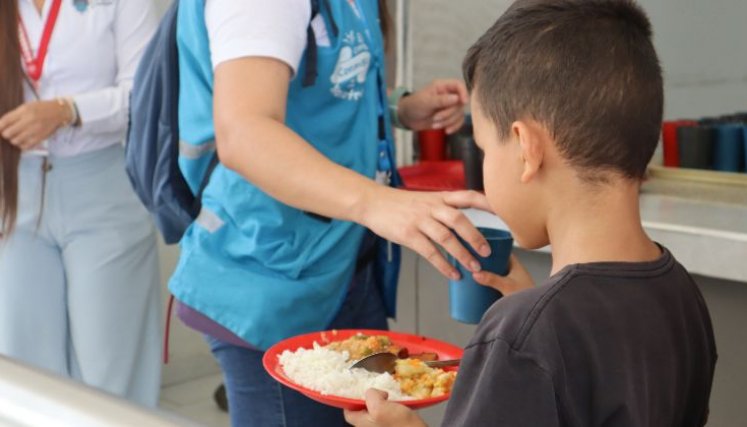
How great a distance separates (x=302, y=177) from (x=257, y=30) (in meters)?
0.23

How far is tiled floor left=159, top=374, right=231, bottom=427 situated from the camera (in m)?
4.16

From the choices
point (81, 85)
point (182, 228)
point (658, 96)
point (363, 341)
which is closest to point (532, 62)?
point (658, 96)

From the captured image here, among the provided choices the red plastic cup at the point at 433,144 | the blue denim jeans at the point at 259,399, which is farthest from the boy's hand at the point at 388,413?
the red plastic cup at the point at 433,144

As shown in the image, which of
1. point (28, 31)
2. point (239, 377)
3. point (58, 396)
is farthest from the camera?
point (28, 31)

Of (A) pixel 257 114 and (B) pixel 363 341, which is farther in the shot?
(B) pixel 363 341

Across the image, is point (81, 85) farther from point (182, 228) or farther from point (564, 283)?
point (564, 283)

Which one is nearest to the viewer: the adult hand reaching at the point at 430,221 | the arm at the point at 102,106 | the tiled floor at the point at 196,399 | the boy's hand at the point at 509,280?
the adult hand reaching at the point at 430,221

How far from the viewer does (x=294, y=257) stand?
173cm

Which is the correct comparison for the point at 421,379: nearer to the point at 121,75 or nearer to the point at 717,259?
the point at 717,259

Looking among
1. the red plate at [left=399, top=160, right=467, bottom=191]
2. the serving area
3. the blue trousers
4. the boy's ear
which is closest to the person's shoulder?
the boy's ear

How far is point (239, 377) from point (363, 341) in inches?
9.9

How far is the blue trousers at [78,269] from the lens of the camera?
9.53 feet

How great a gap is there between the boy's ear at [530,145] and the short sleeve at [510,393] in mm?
204

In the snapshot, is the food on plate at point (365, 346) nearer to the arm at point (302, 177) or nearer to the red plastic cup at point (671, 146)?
the arm at point (302, 177)
